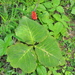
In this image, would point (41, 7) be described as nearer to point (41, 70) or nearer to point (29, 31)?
point (29, 31)

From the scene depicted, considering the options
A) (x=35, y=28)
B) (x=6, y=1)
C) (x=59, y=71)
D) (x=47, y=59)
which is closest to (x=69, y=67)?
(x=59, y=71)

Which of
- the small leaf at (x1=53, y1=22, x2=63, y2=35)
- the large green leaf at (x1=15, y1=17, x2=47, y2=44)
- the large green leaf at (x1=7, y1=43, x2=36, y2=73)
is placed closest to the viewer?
the large green leaf at (x1=7, y1=43, x2=36, y2=73)

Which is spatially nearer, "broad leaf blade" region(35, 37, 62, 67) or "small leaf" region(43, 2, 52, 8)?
"broad leaf blade" region(35, 37, 62, 67)

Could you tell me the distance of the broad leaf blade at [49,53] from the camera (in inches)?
78.4

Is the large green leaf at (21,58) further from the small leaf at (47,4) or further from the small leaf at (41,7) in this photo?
the small leaf at (47,4)

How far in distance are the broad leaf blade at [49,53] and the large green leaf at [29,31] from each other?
0.12 metres

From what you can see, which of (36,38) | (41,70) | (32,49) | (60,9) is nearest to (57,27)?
(60,9)

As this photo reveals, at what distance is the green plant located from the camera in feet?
6.29

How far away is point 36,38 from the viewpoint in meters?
2.06

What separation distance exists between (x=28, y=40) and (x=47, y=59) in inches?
13.7

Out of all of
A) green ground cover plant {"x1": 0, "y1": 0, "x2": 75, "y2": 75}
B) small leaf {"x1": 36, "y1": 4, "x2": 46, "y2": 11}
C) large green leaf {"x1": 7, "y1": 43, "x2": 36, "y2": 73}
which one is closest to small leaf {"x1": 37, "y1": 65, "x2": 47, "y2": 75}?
green ground cover plant {"x1": 0, "y1": 0, "x2": 75, "y2": 75}

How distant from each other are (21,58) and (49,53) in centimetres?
36

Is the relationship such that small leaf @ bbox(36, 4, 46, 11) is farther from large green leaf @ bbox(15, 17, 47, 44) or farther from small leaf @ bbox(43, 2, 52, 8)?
large green leaf @ bbox(15, 17, 47, 44)

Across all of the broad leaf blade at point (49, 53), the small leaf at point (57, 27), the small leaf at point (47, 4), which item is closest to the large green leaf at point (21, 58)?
the broad leaf blade at point (49, 53)
